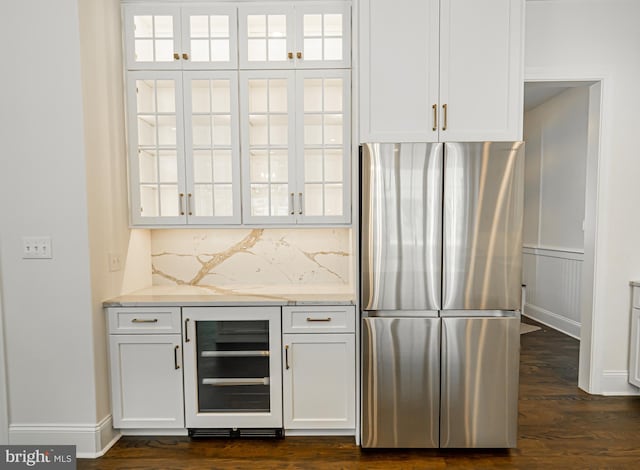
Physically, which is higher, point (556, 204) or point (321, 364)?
point (556, 204)

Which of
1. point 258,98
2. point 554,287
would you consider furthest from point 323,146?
point 554,287

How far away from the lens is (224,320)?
7.43 ft

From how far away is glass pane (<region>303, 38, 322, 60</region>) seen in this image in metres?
2.39

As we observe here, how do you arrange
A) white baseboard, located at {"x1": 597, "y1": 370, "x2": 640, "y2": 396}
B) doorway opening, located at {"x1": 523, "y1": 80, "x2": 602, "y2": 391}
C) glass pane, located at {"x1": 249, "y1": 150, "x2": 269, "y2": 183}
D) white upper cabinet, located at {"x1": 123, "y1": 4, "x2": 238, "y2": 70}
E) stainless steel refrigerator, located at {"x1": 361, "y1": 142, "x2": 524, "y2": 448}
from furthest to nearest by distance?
doorway opening, located at {"x1": 523, "y1": 80, "x2": 602, "y2": 391}
white baseboard, located at {"x1": 597, "y1": 370, "x2": 640, "y2": 396}
glass pane, located at {"x1": 249, "y1": 150, "x2": 269, "y2": 183}
white upper cabinet, located at {"x1": 123, "y1": 4, "x2": 238, "y2": 70}
stainless steel refrigerator, located at {"x1": 361, "y1": 142, "x2": 524, "y2": 448}

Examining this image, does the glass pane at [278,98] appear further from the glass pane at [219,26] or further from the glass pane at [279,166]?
the glass pane at [219,26]

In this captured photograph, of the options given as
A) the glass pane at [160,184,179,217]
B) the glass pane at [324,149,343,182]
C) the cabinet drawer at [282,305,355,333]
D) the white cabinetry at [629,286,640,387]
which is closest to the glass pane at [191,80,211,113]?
the glass pane at [160,184,179,217]

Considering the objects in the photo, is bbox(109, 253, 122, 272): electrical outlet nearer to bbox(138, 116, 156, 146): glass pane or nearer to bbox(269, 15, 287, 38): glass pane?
bbox(138, 116, 156, 146): glass pane

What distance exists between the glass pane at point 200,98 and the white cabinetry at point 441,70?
1.07 metres

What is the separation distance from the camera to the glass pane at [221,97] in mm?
2420

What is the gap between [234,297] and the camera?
2.33 m

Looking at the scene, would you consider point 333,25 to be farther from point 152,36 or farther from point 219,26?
point 152,36

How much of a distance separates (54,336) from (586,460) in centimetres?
327

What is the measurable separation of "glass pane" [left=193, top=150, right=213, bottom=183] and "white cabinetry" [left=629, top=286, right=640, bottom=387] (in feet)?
10.9

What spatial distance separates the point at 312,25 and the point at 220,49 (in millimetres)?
644
